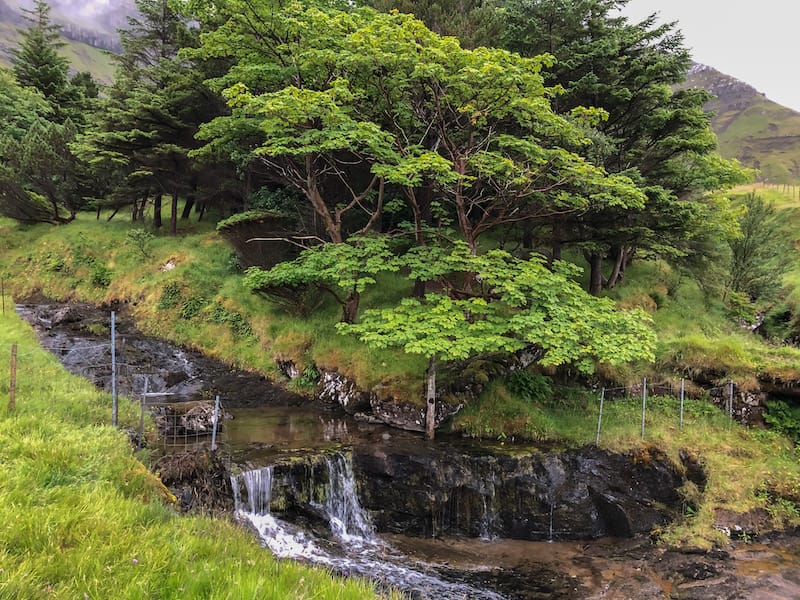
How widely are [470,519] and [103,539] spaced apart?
25.9 feet

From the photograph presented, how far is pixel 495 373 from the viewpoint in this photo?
13164 mm

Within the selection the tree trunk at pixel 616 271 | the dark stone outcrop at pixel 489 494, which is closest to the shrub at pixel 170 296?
the dark stone outcrop at pixel 489 494

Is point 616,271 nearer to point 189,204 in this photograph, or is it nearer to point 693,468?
point 693,468

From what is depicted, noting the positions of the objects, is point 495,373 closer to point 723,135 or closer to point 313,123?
point 313,123

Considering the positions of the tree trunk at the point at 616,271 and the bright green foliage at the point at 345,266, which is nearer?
the bright green foliage at the point at 345,266

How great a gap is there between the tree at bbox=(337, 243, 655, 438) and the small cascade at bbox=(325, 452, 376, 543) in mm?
2674

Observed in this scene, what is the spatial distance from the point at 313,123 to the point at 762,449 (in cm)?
1550

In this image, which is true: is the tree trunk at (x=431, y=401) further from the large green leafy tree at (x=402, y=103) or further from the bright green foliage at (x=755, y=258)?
the bright green foliage at (x=755, y=258)

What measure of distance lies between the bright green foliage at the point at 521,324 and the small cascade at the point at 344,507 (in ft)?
9.63

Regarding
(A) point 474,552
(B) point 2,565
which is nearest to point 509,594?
(A) point 474,552

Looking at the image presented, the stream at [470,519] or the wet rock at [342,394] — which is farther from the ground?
the wet rock at [342,394]

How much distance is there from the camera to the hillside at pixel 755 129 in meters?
110

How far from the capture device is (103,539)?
12.5 ft

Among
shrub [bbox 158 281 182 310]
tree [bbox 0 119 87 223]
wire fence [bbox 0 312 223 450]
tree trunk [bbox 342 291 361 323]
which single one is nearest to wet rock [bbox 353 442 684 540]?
wire fence [bbox 0 312 223 450]
